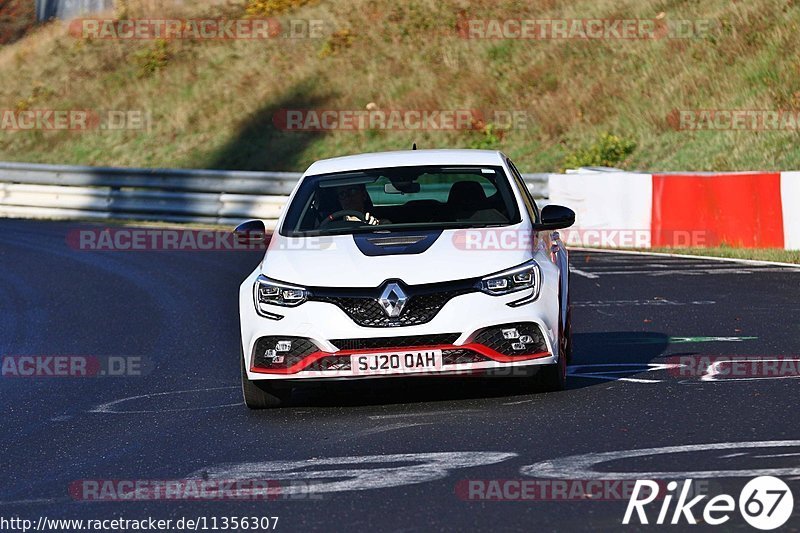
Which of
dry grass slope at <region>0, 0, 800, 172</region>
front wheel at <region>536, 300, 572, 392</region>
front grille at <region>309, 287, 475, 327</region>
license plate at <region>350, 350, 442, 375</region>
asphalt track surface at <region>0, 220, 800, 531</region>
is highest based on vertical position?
dry grass slope at <region>0, 0, 800, 172</region>

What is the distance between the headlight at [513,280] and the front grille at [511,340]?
0.70 feet

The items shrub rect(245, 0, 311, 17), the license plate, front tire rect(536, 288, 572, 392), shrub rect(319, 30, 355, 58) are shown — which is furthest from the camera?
shrub rect(245, 0, 311, 17)

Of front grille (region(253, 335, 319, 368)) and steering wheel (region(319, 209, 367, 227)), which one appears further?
steering wheel (region(319, 209, 367, 227))

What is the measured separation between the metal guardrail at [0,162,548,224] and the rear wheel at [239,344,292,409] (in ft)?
56.5

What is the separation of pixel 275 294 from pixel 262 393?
666 millimetres

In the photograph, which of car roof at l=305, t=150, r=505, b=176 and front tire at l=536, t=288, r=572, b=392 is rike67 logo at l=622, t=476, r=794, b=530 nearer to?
front tire at l=536, t=288, r=572, b=392

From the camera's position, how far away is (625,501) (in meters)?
6.11

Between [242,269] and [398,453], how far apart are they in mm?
12318

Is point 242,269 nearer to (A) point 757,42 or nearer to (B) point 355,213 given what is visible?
(B) point 355,213

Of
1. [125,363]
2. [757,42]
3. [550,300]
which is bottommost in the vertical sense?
[125,363]

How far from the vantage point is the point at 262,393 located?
907 centimetres

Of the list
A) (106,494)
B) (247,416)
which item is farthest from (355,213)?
(106,494)

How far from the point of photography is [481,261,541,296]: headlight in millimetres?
8594

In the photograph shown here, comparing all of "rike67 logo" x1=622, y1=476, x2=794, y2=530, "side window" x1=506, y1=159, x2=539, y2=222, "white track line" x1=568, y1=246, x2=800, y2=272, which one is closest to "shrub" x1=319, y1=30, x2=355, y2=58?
"white track line" x1=568, y1=246, x2=800, y2=272
